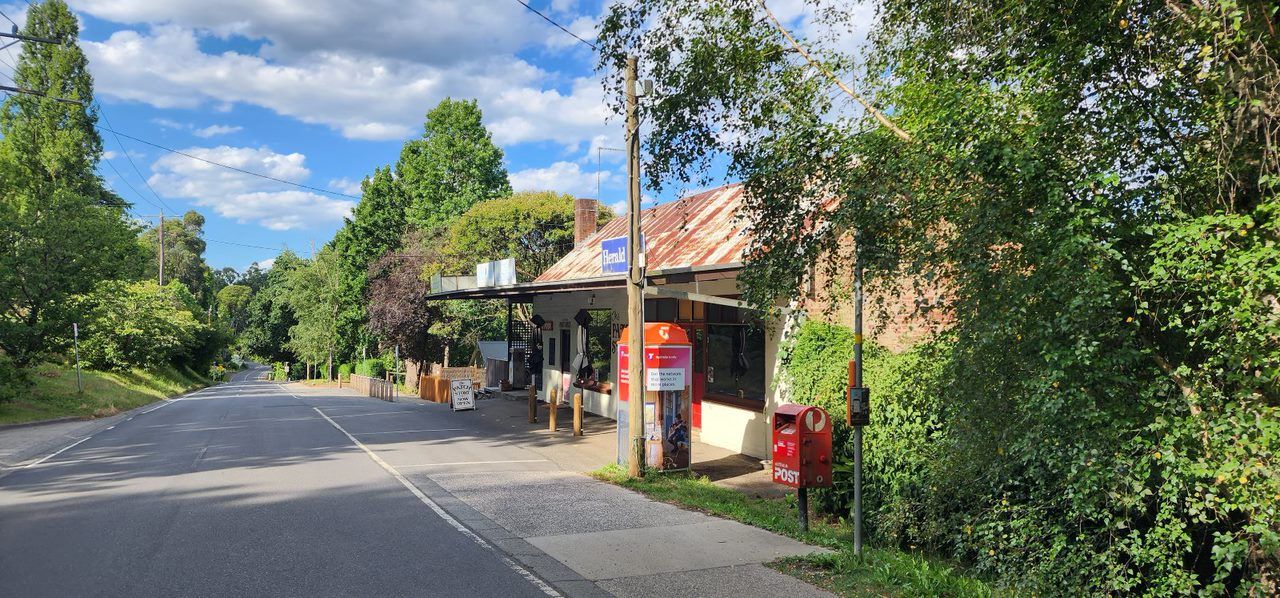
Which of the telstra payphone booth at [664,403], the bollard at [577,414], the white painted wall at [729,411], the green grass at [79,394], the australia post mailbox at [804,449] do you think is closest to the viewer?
the australia post mailbox at [804,449]

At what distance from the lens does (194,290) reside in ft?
324

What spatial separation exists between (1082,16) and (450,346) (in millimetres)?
38311

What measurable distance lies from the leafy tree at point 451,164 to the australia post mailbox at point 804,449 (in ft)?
122

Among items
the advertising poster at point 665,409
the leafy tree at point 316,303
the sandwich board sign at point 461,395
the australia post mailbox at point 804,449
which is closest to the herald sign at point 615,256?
the advertising poster at point 665,409

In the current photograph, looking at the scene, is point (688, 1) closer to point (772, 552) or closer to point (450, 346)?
point (772, 552)

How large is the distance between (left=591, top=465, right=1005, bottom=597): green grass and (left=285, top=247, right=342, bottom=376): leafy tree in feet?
155

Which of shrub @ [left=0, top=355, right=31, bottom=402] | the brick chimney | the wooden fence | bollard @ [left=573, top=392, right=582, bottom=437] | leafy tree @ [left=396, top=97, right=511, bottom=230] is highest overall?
leafy tree @ [left=396, top=97, right=511, bottom=230]

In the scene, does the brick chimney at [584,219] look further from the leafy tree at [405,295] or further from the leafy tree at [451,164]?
the leafy tree at [451,164]

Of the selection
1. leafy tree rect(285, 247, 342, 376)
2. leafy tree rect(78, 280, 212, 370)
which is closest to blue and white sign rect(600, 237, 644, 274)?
leafy tree rect(78, 280, 212, 370)

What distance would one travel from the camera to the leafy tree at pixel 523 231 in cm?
3039

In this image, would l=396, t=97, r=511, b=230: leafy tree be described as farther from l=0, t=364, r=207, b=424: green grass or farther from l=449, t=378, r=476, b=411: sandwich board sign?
l=449, t=378, r=476, b=411: sandwich board sign

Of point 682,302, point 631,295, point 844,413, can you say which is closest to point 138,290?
point 682,302

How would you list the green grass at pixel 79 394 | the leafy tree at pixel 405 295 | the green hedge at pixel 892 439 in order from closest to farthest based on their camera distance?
the green hedge at pixel 892 439 → the green grass at pixel 79 394 → the leafy tree at pixel 405 295

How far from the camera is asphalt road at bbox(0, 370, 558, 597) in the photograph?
672 cm
